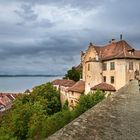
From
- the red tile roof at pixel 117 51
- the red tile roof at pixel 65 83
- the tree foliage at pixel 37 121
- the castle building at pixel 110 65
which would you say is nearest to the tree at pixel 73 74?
the red tile roof at pixel 65 83

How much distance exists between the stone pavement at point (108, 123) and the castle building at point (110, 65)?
49746 mm

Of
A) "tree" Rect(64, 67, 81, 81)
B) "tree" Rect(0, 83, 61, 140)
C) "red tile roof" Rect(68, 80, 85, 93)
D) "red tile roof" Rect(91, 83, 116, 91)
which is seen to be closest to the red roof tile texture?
"red tile roof" Rect(91, 83, 116, 91)

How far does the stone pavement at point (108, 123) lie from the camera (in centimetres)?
461

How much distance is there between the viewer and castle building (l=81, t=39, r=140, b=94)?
5662 cm

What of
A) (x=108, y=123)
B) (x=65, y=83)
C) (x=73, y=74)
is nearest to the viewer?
(x=108, y=123)

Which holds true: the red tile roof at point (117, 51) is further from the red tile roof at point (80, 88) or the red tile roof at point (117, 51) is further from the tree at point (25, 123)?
the tree at point (25, 123)

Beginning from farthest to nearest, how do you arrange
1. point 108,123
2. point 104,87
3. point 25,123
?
point 104,87, point 25,123, point 108,123

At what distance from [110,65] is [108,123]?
180ft

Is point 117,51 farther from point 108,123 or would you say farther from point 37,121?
point 108,123

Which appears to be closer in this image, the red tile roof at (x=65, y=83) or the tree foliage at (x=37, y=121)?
the tree foliage at (x=37, y=121)

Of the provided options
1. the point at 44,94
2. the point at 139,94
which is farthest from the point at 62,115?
the point at 139,94

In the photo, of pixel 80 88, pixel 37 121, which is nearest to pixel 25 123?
pixel 37 121

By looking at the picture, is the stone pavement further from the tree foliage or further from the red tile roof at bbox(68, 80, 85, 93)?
the red tile roof at bbox(68, 80, 85, 93)

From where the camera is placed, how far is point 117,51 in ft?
194
